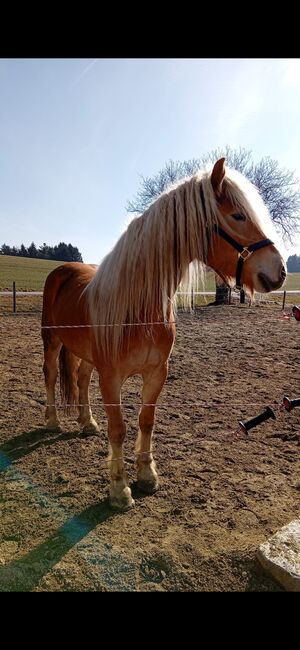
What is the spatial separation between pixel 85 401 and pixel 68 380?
333 mm

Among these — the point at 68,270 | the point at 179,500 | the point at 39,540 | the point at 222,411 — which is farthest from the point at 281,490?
the point at 68,270

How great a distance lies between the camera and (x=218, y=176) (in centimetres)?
200

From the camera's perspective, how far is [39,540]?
2.29 m

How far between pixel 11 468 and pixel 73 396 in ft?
3.25

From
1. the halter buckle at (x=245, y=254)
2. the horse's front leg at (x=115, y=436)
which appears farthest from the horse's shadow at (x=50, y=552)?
the halter buckle at (x=245, y=254)

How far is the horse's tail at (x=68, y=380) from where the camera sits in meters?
3.88

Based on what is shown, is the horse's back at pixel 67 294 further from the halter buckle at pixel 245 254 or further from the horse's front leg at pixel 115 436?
the halter buckle at pixel 245 254

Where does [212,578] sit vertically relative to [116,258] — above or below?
below

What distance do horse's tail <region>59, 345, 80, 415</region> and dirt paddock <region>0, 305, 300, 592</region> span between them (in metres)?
0.32

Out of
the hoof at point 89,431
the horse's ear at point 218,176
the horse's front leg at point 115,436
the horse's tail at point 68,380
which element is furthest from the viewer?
the horse's tail at point 68,380

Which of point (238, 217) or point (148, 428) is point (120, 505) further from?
point (238, 217)

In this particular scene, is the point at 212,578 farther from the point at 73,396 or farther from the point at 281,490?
the point at 73,396

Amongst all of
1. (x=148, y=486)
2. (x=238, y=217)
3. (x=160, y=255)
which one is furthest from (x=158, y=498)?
(x=238, y=217)

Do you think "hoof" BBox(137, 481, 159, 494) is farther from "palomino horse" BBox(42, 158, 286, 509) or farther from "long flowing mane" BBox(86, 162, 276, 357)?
"long flowing mane" BBox(86, 162, 276, 357)
